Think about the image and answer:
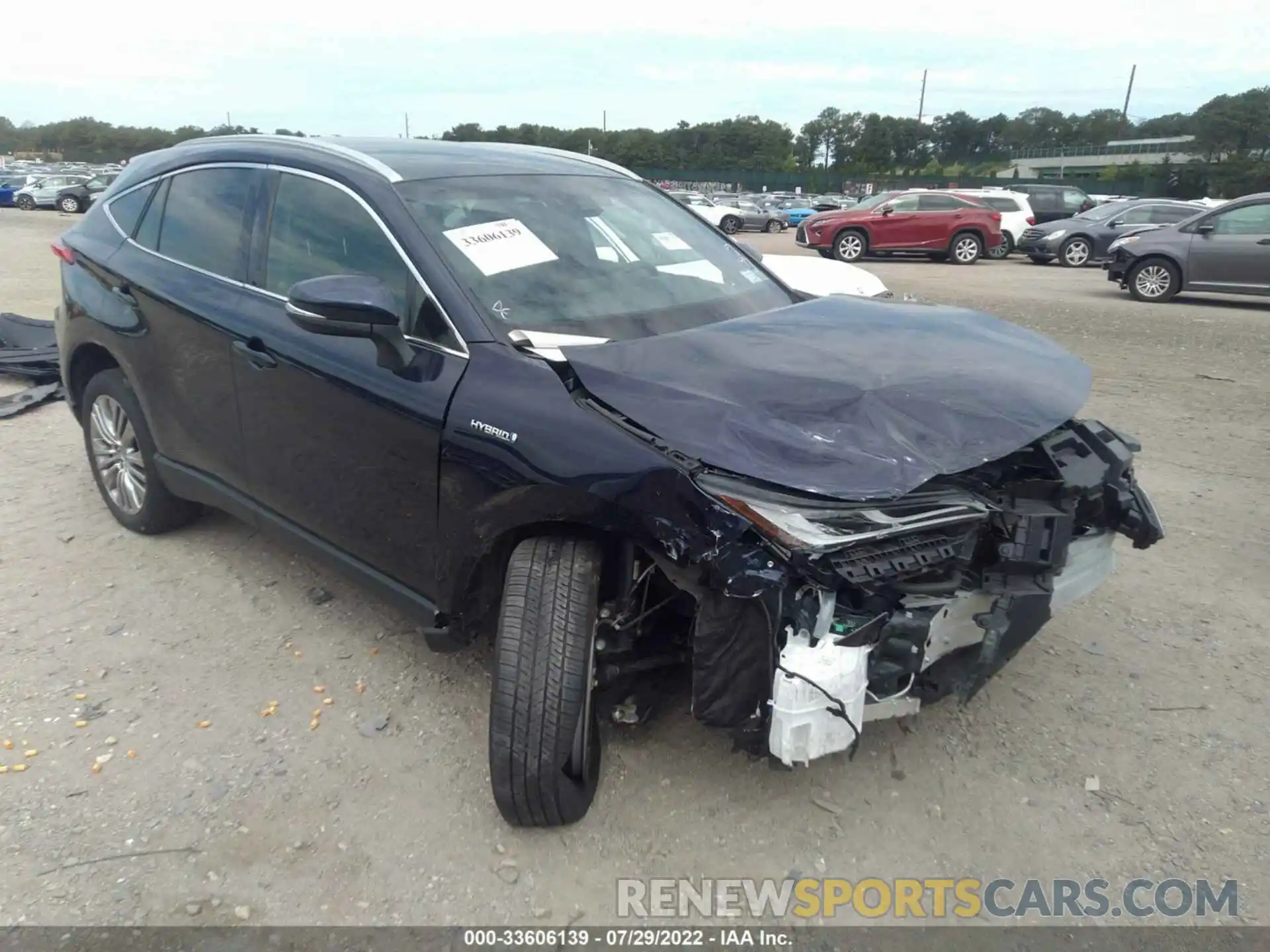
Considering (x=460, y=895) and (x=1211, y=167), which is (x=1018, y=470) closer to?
(x=460, y=895)

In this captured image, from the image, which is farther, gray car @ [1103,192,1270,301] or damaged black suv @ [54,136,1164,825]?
gray car @ [1103,192,1270,301]

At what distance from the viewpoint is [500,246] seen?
310 centimetres

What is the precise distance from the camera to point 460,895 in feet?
8.05

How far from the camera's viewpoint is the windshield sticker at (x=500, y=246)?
302cm

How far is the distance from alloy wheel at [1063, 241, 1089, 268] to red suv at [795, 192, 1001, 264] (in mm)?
1497

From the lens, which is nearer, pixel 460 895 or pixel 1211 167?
pixel 460 895

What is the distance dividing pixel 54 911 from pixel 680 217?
10.7 ft

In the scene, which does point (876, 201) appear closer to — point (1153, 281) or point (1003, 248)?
point (1003, 248)

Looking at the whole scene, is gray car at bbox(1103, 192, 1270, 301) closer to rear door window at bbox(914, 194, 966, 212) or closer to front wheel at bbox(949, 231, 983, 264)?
front wheel at bbox(949, 231, 983, 264)

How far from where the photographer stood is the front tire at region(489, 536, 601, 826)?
2.52 meters

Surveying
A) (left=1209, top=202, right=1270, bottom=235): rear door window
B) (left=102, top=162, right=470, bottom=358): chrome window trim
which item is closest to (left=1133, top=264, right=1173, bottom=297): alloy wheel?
(left=1209, top=202, right=1270, bottom=235): rear door window

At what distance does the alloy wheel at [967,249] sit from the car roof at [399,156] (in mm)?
17789

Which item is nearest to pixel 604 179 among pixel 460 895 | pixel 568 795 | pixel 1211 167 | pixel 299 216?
pixel 299 216

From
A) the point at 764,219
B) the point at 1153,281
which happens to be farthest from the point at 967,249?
the point at 764,219
